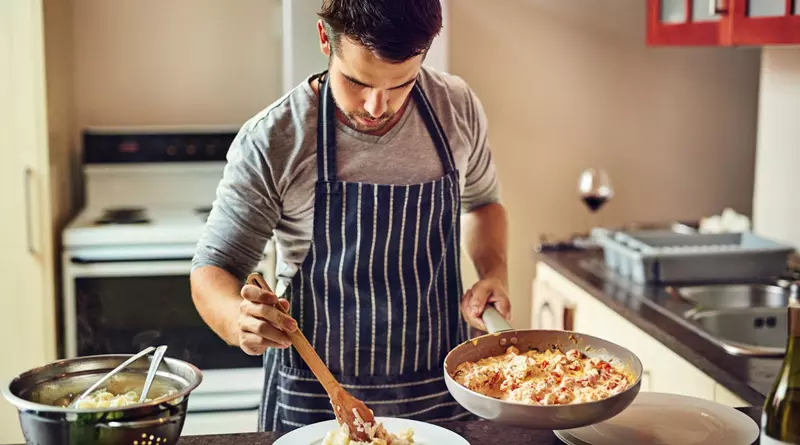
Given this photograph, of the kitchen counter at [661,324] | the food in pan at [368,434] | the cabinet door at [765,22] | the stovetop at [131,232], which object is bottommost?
the kitchen counter at [661,324]

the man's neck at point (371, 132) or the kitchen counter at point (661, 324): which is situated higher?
the man's neck at point (371, 132)

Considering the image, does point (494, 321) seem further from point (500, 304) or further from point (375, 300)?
point (375, 300)

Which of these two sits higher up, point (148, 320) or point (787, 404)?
point (787, 404)

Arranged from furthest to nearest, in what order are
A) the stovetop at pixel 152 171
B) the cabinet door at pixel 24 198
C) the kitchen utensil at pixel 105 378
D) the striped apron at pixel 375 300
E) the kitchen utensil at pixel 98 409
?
the stovetop at pixel 152 171, the cabinet door at pixel 24 198, the striped apron at pixel 375 300, the kitchen utensil at pixel 105 378, the kitchen utensil at pixel 98 409

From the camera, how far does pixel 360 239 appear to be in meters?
1.77

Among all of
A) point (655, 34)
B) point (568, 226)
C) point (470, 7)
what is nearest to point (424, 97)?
point (655, 34)

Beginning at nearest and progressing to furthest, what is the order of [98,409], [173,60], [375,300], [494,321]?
[98,409] < [494,321] < [375,300] < [173,60]

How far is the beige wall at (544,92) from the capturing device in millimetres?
3449

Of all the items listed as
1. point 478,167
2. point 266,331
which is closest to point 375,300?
point 478,167

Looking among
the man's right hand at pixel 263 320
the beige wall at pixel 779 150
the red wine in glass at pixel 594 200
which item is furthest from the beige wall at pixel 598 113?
the man's right hand at pixel 263 320

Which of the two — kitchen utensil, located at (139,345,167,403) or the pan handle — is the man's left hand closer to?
the pan handle

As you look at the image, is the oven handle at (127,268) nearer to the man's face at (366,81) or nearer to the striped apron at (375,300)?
the striped apron at (375,300)

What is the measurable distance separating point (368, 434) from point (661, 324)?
105 cm

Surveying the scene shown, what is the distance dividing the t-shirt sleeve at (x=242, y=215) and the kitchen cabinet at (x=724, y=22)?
1.15 m
